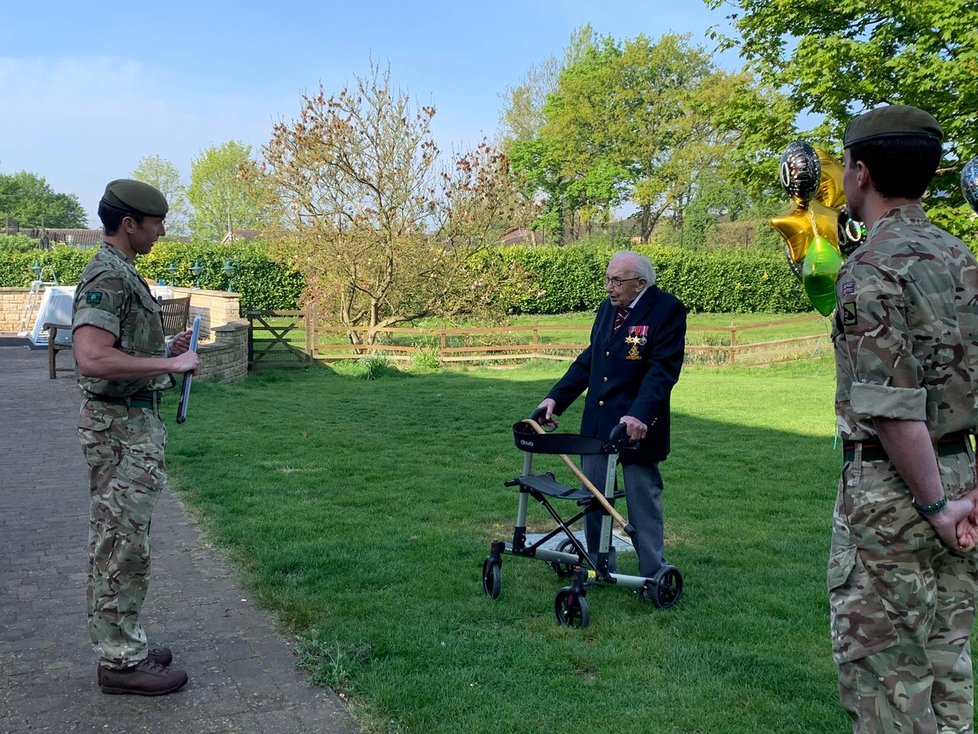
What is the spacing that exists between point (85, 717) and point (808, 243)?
493 cm

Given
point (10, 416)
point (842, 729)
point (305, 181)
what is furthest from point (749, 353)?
point (842, 729)

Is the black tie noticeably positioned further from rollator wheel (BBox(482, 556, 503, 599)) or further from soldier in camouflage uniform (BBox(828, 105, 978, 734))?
soldier in camouflage uniform (BBox(828, 105, 978, 734))

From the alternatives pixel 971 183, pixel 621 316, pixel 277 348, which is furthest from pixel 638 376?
pixel 277 348

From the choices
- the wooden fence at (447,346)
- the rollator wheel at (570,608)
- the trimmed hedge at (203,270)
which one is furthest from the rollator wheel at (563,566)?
the trimmed hedge at (203,270)

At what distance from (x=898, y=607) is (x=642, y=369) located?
8.87ft

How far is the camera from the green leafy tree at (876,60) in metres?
16.2

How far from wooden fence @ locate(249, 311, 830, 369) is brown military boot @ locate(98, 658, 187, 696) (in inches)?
574

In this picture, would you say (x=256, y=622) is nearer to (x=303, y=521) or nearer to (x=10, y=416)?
(x=303, y=521)

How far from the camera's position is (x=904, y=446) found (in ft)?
7.31

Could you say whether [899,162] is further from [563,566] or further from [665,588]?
[563,566]

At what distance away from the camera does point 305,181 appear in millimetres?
20109

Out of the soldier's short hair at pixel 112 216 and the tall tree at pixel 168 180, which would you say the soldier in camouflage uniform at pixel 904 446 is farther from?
the tall tree at pixel 168 180

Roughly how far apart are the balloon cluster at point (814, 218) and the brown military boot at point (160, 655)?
13.5ft

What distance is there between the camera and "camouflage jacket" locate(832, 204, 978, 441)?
2244 millimetres
